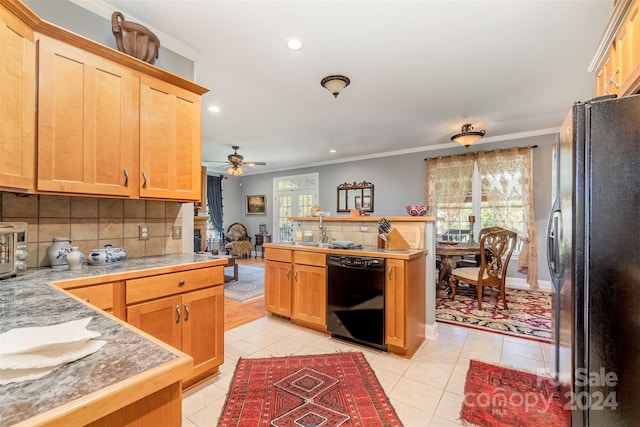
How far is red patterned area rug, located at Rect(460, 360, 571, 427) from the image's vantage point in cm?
171

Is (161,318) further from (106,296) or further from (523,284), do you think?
(523,284)

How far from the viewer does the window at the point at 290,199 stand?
7.61m

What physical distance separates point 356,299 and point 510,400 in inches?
49.8

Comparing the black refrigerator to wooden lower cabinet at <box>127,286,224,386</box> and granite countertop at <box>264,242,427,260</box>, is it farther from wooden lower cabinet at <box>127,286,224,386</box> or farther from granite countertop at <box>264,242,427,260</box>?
wooden lower cabinet at <box>127,286,224,386</box>

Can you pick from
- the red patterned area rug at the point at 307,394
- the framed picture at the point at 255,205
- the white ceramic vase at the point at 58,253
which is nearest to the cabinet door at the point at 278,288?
the red patterned area rug at the point at 307,394

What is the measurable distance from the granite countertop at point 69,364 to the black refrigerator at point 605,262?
67.9 inches

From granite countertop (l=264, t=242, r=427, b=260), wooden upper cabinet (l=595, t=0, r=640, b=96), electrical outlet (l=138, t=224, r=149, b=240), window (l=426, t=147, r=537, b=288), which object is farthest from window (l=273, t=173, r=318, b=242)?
wooden upper cabinet (l=595, t=0, r=640, b=96)

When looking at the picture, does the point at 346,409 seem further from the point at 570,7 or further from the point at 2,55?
the point at 570,7

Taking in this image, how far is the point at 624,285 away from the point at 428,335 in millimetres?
1871

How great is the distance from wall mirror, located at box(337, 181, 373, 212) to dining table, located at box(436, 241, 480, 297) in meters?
2.35

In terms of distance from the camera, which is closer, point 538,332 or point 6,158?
point 6,158

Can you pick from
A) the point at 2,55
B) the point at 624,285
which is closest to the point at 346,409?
the point at 624,285

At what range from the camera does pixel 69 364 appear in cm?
59

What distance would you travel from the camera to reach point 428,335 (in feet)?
9.46
